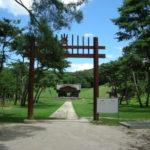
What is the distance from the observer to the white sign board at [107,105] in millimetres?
13402

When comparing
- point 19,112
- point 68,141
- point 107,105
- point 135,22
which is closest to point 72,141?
point 68,141

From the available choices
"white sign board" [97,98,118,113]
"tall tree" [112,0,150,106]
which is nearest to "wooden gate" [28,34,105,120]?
"white sign board" [97,98,118,113]

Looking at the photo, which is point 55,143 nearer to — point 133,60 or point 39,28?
point 39,28

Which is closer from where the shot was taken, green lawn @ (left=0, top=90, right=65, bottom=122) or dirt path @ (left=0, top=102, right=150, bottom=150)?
dirt path @ (left=0, top=102, right=150, bottom=150)

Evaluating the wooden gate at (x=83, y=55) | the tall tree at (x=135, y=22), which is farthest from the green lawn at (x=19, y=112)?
the tall tree at (x=135, y=22)

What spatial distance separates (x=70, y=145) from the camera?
7227 millimetres

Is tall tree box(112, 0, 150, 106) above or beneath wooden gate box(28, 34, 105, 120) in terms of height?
above

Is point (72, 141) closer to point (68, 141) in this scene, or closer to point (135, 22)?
point (68, 141)

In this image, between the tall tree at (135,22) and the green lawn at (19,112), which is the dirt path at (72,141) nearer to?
the green lawn at (19,112)

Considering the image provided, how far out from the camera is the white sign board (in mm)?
13402

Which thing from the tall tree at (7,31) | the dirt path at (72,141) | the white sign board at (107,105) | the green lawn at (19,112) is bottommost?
the dirt path at (72,141)

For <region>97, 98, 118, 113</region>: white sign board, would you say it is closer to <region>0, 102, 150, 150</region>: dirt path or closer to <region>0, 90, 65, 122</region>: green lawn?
<region>0, 102, 150, 150</region>: dirt path

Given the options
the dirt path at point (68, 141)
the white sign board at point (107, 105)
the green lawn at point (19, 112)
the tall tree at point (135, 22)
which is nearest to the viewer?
the dirt path at point (68, 141)

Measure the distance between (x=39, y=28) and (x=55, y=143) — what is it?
18.4 feet
